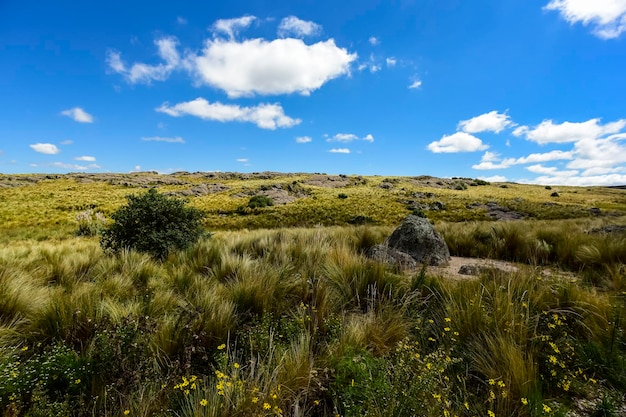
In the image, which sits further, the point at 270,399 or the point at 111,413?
the point at 270,399

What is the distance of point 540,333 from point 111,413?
3870 mm

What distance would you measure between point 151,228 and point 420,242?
8.23 metres

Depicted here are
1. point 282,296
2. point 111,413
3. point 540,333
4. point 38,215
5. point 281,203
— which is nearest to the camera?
point 111,413

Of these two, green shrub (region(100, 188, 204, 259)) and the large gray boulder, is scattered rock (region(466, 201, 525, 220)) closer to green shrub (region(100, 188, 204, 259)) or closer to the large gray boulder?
the large gray boulder

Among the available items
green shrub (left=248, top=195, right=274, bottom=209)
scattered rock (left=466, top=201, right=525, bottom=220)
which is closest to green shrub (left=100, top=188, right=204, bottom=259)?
green shrub (left=248, top=195, right=274, bottom=209)

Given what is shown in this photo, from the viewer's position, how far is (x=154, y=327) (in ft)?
9.28

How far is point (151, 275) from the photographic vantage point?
536 centimetres

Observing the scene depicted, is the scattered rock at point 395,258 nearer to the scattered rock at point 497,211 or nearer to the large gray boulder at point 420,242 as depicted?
the large gray boulder at point 420,242

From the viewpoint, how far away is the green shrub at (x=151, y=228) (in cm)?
916

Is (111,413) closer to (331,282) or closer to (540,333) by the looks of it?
(331,282)

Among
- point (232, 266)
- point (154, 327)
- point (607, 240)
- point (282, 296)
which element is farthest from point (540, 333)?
point (607, 240)

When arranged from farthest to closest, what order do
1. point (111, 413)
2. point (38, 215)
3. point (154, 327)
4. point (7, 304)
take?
point (38, 215)
point (7, 304)
point (154, 327)
point (111, 413)

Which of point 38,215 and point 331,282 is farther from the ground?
point 331,282

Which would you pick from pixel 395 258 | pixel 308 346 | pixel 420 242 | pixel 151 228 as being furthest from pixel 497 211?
Result: pixel 308 346
